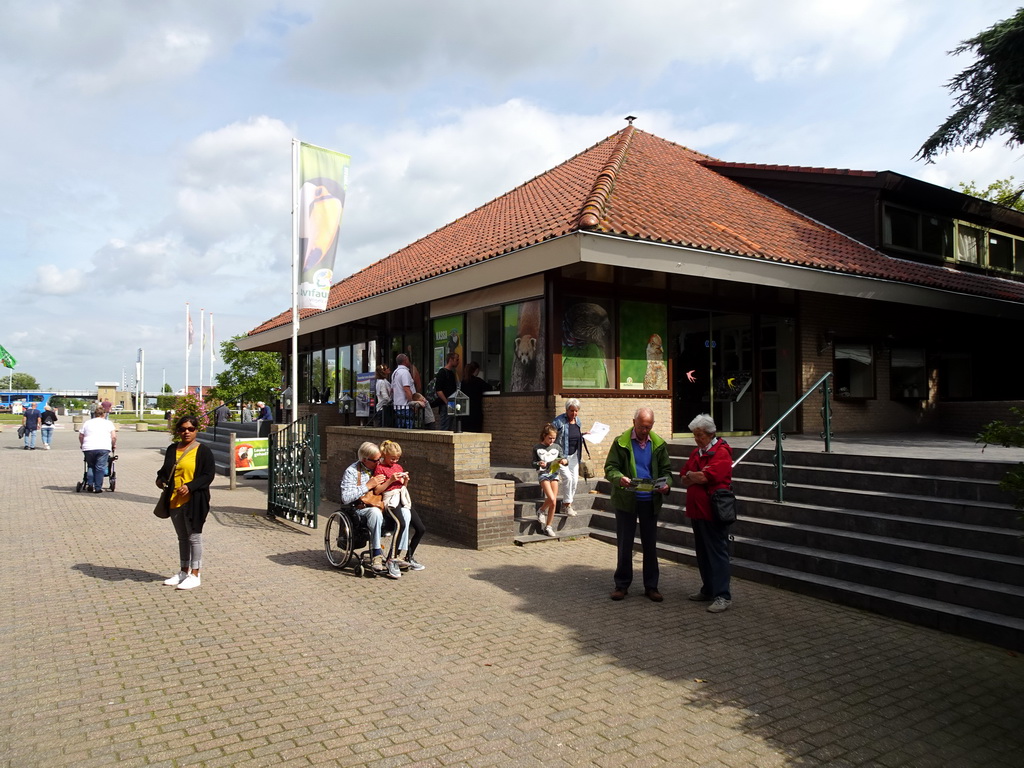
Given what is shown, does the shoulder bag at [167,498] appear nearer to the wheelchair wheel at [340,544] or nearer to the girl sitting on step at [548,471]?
the wheelchair wheel at [340,544]

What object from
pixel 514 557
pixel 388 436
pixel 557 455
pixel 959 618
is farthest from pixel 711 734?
pixel 388 436

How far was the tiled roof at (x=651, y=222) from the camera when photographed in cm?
1113

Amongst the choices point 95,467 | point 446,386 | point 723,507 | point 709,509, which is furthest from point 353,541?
point 95,467

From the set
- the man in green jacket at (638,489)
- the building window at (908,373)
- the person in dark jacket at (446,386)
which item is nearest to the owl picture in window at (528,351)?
the person in dark jacket at (446,386)

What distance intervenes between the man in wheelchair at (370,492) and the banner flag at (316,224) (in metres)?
5.34

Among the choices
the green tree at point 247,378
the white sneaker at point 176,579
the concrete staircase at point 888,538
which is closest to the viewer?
the concrete staircase at point 888,538

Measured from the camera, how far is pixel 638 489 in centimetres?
669

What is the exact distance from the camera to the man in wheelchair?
7430 mm

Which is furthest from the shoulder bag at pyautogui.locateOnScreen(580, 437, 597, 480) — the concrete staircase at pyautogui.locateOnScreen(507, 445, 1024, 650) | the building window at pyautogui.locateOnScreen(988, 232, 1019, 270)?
the building window at pyautogui.locateOnScreen(988, 232, 1019, 270)

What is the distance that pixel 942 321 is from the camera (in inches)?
635

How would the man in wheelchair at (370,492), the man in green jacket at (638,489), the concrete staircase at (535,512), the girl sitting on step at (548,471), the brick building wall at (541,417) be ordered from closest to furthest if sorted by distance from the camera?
the man in green jacket at (638,489), the man in wheelchair at (370,492), the girl sitting on step at (548,471), the concrete staircase at (535,512), the brick building wall at (541,417)

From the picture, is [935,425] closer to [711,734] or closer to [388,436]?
[388,436]

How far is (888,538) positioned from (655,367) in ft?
18.4

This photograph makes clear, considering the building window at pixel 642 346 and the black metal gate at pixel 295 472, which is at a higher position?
the building window at pixel 642 346
